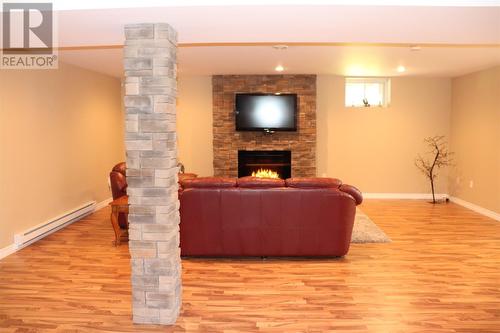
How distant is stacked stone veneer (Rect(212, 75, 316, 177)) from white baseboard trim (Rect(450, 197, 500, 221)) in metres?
2.74

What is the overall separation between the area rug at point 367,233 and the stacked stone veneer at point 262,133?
2.21m

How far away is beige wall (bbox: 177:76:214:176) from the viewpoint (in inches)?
339

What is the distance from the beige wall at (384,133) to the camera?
870cm

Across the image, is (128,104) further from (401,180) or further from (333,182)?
(401,180)

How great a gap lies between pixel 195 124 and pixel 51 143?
10.4 feet

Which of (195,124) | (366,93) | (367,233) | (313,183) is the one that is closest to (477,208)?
(367,233)

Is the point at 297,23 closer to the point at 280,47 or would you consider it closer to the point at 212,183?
the point at 212,183

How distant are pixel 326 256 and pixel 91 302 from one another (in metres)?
2.52

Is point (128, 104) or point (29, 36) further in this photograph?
point (29, 36)

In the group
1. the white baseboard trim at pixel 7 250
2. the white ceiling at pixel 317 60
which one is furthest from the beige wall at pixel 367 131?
the white baseboard trim at pixel 7 250

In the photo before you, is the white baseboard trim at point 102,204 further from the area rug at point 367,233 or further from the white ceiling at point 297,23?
the area rug at point 367,233

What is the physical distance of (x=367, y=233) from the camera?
596cm

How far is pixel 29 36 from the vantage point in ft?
12.4

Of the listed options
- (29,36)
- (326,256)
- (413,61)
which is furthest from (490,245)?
(29,36)
